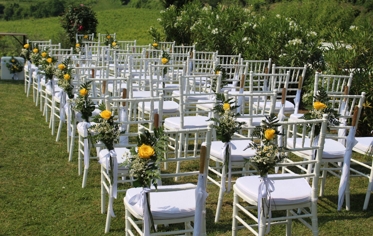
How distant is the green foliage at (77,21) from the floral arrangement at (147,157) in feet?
36.4

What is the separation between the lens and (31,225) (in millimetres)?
3701

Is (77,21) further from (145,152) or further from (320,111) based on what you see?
(145,152)

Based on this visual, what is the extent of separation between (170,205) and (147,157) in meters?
0.46

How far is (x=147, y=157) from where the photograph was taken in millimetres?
2510

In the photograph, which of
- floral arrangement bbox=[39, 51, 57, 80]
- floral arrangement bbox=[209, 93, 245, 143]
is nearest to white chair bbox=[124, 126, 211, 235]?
floral arrangement bbox=[209, 93, 245, 143]

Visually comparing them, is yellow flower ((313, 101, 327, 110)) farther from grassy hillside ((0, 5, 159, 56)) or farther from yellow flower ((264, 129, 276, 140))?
grassy hillside ((0, 5, 159, 56))

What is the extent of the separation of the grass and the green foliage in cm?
782

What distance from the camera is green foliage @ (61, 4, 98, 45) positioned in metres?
13.1

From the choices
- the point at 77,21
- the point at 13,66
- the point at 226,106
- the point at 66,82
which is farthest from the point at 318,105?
the point at 77,21

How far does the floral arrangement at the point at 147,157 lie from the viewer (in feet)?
8.23

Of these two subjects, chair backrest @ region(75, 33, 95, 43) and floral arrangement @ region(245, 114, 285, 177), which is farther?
chair backrest @ region(75, 33, 95, 43)

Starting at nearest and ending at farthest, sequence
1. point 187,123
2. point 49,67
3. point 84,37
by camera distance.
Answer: point 187,123 → point 49,67 → point 84,37

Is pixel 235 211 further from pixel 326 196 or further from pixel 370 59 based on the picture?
pixel 370 59

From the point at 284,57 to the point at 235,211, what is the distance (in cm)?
524
